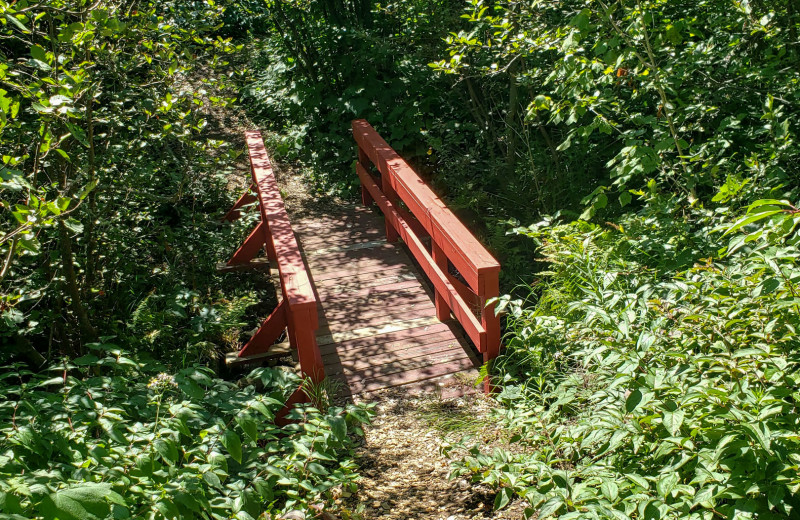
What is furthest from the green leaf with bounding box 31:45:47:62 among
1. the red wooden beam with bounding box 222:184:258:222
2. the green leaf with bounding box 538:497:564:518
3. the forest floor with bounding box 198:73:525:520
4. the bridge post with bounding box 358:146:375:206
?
the bridge post with bounding box 358:146:375:206

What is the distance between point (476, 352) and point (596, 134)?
3.11 metres

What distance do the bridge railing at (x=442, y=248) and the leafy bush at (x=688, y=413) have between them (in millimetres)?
649

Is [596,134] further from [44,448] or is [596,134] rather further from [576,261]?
[44,448]

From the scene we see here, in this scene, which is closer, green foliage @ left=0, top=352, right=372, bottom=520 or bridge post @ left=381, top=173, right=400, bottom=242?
green foliage @ left=0, top=352, right=372, bottom=520

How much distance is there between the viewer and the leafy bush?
2.12 meters

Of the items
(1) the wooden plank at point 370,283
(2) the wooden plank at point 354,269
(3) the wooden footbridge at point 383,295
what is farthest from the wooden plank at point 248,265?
(1) the wooden plank at point 370,283

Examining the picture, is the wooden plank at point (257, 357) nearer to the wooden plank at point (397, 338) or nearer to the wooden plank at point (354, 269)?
the wooden plank at point (397, 338)

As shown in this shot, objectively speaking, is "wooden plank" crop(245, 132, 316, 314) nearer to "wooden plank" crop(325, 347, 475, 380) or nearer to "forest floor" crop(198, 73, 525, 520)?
Answer: "wooden plank" crop(325, 347, 475, 380)

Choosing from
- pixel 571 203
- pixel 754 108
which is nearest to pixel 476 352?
pixel 571 203

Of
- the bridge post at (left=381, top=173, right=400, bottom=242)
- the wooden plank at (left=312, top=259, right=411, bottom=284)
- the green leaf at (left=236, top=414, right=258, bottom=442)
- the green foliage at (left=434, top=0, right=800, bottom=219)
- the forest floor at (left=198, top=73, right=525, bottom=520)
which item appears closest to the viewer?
the green leaf at (left=236, top=414, right=258, bottom=442)

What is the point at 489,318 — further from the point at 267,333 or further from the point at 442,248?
the point at 267,333

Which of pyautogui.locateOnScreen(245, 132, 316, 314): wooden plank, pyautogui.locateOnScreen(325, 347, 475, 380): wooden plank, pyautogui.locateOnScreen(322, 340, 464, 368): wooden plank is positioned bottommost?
pyautogui.locateOnScreen(325, 347, 475, 380): wooden plank

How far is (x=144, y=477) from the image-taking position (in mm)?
2348

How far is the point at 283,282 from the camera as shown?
15.1 ft
